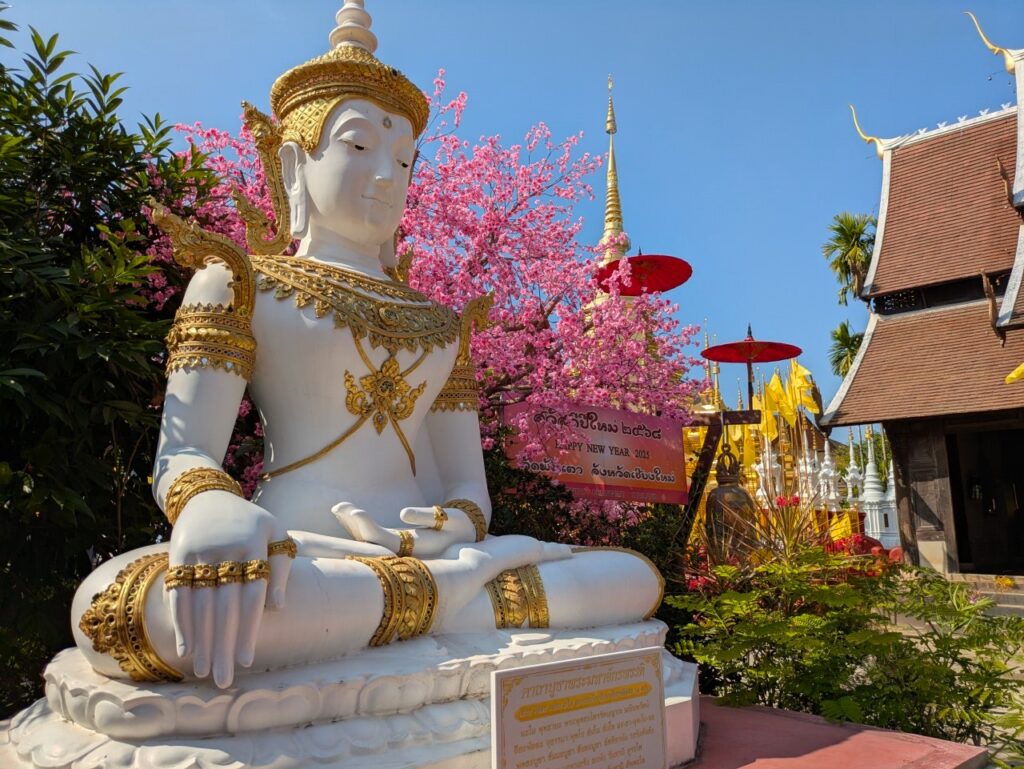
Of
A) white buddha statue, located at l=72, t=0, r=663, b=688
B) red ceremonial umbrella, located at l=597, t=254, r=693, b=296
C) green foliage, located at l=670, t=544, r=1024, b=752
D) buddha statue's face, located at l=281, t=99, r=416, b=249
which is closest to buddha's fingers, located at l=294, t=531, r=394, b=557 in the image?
white buddha statue, located at l=72, t=0, r=663, b=688

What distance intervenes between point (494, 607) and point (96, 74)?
3047mm

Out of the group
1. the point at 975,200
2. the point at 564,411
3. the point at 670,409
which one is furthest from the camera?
the point at 975,200

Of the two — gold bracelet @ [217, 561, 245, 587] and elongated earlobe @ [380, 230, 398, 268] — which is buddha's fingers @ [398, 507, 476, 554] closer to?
gold bracelet @ [217, 561, 245, 587]

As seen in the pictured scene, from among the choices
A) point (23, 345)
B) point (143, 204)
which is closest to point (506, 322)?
point (143, 204)

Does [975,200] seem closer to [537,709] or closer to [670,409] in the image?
[670,409]

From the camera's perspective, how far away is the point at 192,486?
7.74 ft

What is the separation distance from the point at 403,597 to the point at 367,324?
1075mm

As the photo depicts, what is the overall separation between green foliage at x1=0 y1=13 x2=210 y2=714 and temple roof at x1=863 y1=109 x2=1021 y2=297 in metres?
12.3

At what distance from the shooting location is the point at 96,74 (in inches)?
145

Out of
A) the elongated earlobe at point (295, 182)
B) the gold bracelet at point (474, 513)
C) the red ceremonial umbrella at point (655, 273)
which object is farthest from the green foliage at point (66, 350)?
the red ceremonial umbrella at point (655, 273)

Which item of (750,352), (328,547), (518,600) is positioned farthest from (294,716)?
(750,352)

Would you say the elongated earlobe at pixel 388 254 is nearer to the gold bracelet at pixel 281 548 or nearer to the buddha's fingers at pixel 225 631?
the gold bracelet at pixel 281 548

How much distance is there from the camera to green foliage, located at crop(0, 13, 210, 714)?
2.98 metres

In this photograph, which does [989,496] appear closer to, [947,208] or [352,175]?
[947,208]
